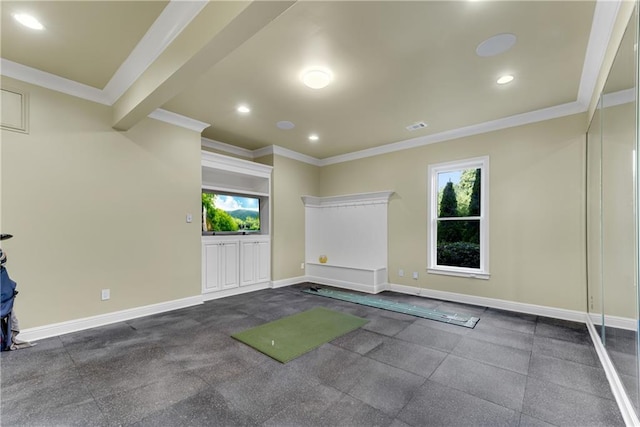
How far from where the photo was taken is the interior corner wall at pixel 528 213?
364cm

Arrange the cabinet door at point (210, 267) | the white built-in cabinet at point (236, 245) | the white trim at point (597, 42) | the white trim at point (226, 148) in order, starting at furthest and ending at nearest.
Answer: the white trim at point (226, 148)
the white built-in cabinet at point (236, 245)
the cabinet door at point (210, 267)
the white trim at point (597, 42)

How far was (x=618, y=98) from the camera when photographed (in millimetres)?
2197

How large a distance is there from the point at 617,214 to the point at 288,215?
4.73 metres

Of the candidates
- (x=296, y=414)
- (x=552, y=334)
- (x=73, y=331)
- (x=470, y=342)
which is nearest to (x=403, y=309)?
(x=470, y=342)

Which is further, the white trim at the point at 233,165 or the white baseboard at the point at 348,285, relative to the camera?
the white baseboard at the point at 348,285

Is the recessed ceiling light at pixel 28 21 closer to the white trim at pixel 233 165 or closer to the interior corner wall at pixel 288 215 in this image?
the white trim at pixel 233 165

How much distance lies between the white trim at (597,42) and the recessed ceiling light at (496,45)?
1.74 feet

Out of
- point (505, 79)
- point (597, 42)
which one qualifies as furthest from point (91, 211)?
point (597, 42)

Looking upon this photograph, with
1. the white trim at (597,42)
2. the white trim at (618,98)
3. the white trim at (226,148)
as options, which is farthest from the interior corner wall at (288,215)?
the white trim at (618,98)

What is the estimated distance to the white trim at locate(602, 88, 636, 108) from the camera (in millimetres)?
1899

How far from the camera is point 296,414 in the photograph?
5.86 ft

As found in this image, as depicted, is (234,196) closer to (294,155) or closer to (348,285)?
(294,155)

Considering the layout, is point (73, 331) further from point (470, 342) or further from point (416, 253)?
point (416, 253)

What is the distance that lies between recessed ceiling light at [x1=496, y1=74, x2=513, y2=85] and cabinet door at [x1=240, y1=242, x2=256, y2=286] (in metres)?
4.43
